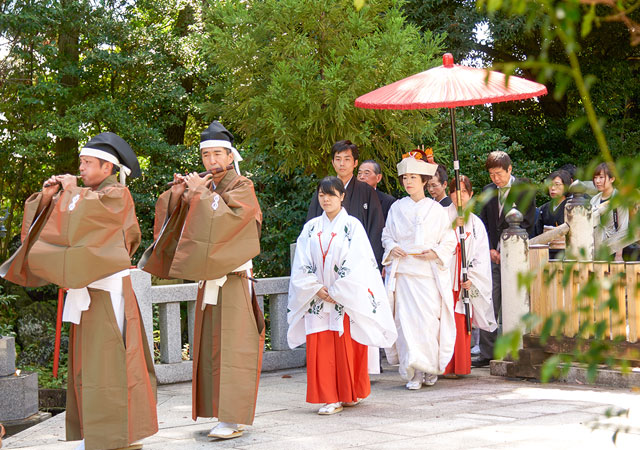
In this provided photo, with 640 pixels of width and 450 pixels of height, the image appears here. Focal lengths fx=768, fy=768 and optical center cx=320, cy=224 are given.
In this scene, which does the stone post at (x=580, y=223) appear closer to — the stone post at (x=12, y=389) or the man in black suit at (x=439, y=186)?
the man in black suit at (x=439, y=186)

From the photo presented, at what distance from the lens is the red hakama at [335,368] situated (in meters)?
5.69

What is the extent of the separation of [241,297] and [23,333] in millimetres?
8070

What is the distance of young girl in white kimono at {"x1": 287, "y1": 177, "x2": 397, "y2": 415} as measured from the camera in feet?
18.8

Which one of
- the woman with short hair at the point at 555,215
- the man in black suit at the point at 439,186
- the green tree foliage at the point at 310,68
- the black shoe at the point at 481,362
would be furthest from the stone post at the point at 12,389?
the woman with short hair at the point at 555,215

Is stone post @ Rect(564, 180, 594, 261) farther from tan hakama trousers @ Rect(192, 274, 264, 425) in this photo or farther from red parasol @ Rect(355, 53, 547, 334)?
tan hakama trousers @ Rect(192, 274, 264, 425)

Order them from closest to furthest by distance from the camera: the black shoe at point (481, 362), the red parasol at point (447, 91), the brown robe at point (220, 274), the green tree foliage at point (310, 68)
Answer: the brown robe at point (220, 274)
the red parasol at point (447, 91)
the green tree foliage at point (310, 68)
the black shoe at point (481, 362)

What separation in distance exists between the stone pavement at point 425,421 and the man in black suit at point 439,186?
1721 millimetres

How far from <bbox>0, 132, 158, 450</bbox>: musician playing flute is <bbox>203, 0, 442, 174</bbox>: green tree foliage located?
9.41 ft

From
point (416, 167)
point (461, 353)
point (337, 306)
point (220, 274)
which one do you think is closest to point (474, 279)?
point (461, 353)

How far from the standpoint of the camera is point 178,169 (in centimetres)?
1330

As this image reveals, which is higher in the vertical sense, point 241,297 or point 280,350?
point 241,297

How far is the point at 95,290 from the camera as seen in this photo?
464 cm

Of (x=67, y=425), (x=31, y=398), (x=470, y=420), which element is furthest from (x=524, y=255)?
(x=31, y=398)

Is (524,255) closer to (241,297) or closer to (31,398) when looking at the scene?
(241,297)
